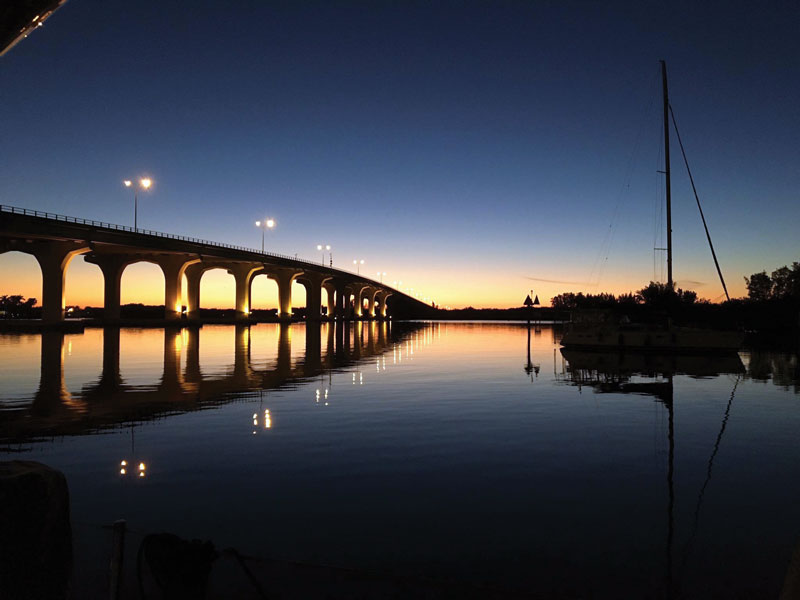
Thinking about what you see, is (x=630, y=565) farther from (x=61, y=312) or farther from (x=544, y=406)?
(x=61, y=312)

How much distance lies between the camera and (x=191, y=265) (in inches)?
3548

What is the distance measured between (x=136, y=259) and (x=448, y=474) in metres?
80.4

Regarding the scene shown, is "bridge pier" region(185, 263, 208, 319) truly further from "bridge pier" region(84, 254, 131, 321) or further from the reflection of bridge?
the reflection of bridge

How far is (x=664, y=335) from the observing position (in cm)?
3897

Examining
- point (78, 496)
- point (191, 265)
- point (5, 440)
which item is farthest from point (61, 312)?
point (78, 496)

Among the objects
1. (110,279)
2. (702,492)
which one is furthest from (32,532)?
(110,279)

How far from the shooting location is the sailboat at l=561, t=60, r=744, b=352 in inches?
1492

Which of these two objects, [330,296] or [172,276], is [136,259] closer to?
[172,276]

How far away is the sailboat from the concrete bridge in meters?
50.0

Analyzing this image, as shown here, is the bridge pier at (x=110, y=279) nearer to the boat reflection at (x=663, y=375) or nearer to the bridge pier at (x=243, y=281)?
the bridge pier at (x=243, y=281)

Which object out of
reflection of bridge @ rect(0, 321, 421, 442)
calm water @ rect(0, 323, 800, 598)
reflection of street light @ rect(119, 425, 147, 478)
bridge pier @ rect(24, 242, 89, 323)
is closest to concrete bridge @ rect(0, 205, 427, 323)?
bridge pier @ rect(24, 242, 89, 323)

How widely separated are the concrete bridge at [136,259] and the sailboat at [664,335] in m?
50.0

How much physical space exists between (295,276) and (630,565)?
108746mm

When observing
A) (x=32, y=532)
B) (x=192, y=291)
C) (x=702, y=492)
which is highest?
(x=192, y=291)
